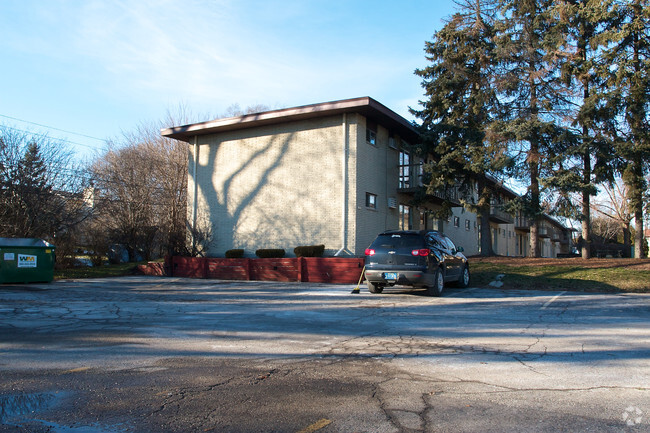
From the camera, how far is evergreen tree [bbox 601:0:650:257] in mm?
18938

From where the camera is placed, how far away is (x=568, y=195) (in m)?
20.5

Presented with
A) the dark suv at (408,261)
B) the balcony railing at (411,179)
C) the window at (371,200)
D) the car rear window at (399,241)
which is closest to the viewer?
the dark suv at (408,261)

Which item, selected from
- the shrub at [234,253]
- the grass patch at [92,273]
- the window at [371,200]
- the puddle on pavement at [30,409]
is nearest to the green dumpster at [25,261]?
the grass patch at [92,273]

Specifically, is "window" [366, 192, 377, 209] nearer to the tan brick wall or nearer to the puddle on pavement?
the tan brick wall

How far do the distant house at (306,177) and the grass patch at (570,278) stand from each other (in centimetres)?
548

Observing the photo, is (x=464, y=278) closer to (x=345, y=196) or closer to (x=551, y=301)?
(x=551, y=301)

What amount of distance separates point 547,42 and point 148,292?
Answer: 58.9ft

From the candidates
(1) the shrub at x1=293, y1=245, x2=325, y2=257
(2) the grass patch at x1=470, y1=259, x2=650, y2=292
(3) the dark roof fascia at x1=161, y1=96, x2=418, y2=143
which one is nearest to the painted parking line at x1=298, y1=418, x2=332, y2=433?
(2) the grass patch at x1=470, y1=259, x2=650, y2=292

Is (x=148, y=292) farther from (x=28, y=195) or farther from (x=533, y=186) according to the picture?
(x=533, y=186)

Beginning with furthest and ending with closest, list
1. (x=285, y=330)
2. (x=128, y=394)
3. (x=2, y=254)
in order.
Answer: (x=2, y=254) < (x=285, y=330) < (x=128, y=394)

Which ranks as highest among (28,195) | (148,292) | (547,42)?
(547,42)

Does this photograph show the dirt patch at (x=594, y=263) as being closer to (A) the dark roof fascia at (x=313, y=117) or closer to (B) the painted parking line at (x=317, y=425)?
(A) the dark roof fascia at (x=313, y=117)

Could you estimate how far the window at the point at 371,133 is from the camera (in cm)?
2219

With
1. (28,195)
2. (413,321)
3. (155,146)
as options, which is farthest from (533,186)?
(155,146)
